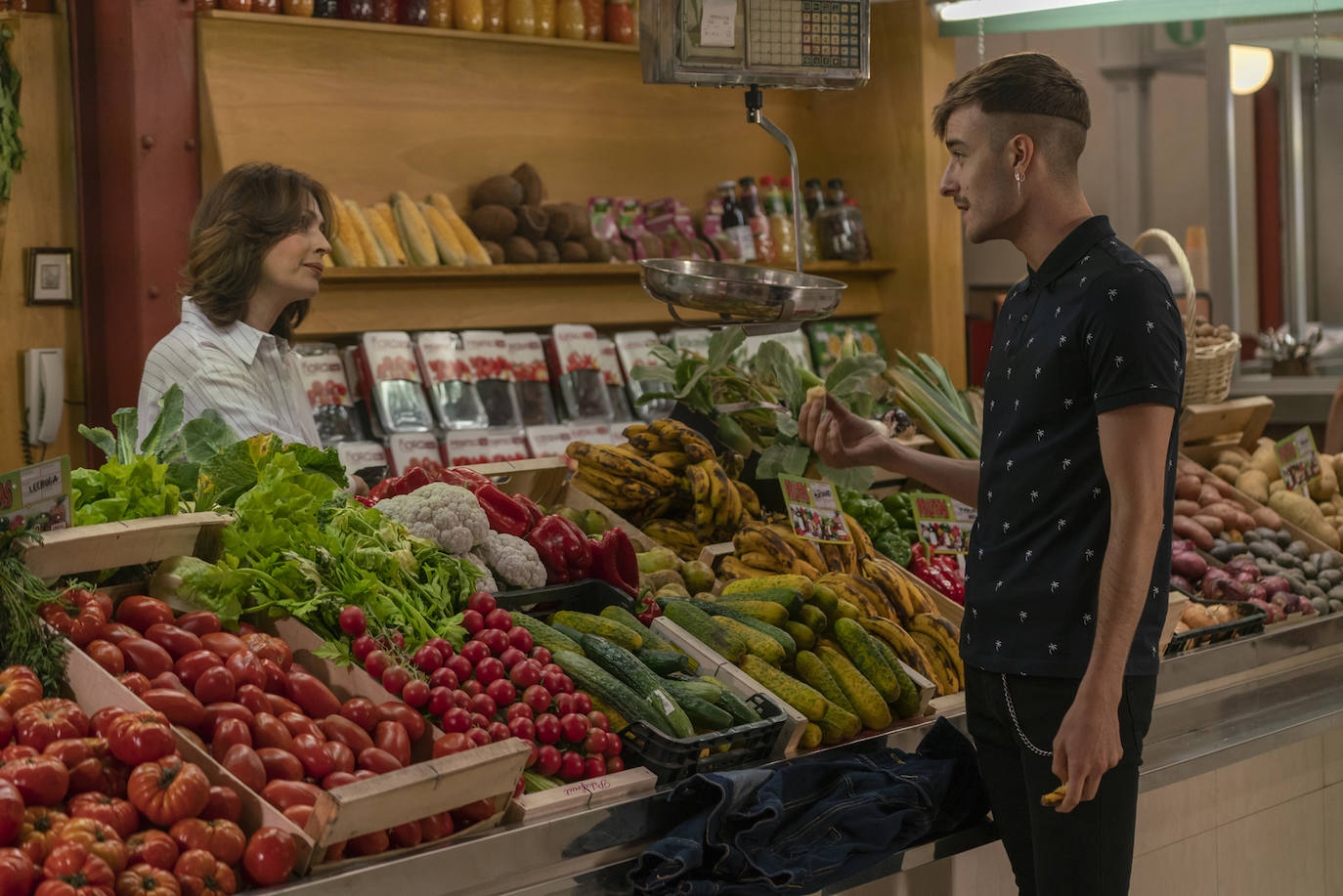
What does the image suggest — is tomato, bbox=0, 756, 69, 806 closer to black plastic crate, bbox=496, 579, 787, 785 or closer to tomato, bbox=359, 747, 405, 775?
tomato, bbox=359, 747, 405, 775

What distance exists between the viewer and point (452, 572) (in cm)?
229

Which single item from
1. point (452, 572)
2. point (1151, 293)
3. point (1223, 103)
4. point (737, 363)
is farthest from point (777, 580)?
→ point (1223, 103)

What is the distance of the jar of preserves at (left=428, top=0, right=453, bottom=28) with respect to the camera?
4922 millimetres

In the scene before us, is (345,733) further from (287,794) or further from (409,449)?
(409,449)

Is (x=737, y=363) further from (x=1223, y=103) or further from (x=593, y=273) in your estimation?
(x=1223, y=103)

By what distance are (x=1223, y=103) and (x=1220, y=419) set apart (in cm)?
298

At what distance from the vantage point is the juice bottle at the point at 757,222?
18.7ft

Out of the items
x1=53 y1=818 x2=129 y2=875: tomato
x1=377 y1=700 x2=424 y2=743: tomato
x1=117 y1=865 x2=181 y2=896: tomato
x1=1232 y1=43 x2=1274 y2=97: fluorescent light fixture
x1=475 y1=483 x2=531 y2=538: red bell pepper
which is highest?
x1=1232 y1=43 x2=1274 y2=97: fluorescent light fixture

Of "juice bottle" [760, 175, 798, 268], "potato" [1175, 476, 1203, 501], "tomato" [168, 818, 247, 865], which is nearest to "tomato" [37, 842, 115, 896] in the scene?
"tomato" [168, 818, 247, 865]

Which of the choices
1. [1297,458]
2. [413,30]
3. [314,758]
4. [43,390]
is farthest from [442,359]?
[314,758]

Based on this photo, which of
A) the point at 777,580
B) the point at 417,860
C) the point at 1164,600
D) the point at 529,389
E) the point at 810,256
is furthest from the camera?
the point at 810,256

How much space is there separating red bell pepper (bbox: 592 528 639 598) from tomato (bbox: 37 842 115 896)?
3.99 feet

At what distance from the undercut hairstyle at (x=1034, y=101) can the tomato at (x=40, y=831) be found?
1493mm

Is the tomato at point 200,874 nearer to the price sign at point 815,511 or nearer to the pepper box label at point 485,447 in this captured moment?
the price sign at point 815,511
